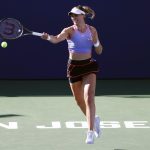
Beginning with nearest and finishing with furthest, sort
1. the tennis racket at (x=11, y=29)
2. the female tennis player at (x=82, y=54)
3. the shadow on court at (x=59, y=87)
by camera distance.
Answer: the female tennis player at (x=82, y=54) → the tennis racket at (x=11, y=29) → the shadow on court at (x=59, y=87)

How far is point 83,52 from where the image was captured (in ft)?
24.4

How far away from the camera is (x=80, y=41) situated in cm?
737

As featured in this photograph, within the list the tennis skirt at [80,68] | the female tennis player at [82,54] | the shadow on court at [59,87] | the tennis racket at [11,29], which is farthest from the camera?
the shadow on court at [59,87]

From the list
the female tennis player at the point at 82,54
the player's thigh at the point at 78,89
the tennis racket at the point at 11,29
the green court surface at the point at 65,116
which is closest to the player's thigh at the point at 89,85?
the female tennis player at the point at 82,54

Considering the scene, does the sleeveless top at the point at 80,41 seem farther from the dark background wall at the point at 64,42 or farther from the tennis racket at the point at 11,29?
the dark background wall at the point at 64,42

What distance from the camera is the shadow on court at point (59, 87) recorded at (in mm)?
11555

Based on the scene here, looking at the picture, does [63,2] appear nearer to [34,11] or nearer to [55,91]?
[34,11]

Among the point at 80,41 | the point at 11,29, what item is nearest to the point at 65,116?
the point at 11,29

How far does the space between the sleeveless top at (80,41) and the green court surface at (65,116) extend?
3.60ft

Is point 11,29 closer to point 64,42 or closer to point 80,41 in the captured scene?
point 80,41

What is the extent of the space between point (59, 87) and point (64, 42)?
3.81 feet

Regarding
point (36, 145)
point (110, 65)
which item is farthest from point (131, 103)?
point (36, 145)

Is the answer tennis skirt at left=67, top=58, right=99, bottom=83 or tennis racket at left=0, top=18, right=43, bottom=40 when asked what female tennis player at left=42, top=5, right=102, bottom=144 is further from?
tennis racket at left=0, top=18, right=43, bottom=40

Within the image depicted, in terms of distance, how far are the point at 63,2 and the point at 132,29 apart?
5.09 ft
